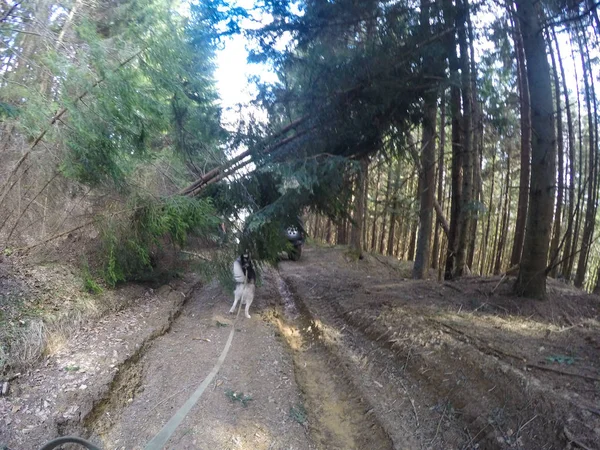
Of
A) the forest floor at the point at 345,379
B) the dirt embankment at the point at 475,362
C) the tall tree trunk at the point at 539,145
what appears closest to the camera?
the dirt embankment at the point at 475,362

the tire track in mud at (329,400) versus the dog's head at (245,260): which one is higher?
the dog's head at (245,260)

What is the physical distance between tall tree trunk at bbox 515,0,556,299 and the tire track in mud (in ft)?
12.5

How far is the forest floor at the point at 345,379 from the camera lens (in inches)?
149

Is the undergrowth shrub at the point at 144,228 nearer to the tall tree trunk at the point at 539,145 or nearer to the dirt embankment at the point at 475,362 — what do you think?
the dirt embankment at the point at 475,362

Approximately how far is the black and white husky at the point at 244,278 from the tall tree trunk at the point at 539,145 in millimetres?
5214

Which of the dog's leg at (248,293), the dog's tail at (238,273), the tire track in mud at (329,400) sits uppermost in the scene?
the dog's tail at (238,273)

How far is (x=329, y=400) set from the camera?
5.10 m

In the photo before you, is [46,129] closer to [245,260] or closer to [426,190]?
[245,260]

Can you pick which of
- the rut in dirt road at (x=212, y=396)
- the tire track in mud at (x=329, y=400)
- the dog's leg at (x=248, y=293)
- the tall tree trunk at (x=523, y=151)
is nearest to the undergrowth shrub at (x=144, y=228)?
the dog's leg at (x=248, y=293)

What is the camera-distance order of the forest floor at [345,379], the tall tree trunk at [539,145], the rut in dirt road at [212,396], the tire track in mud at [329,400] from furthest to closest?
1. the tall tree trunk at [539,145]
2. the tire track in mud at [329,400]
3. the rut in dirt road at [212,396]
4. the forest floor at [345,379]

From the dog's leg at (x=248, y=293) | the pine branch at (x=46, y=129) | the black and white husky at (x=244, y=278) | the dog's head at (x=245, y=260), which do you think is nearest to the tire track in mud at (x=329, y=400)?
the dog's leg at (x=248, y=293)

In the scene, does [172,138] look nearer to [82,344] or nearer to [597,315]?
[82,344]

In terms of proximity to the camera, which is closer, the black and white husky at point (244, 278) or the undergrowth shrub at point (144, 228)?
the undergrowth shrub at point (144, 228)

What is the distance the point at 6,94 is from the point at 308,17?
5063 millimetres
